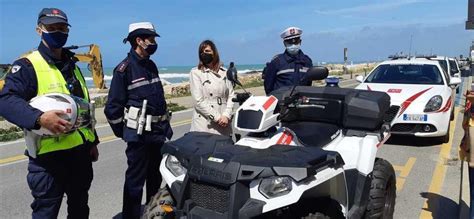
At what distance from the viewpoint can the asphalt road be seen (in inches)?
206

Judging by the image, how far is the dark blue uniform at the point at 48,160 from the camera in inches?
119

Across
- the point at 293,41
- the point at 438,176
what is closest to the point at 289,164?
the point at 293,41

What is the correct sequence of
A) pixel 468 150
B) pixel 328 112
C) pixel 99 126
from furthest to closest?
pixel 99 126
pixel 328 112
pixel 468 150

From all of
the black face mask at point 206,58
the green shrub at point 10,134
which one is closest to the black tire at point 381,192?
the black face mask at point 206,58

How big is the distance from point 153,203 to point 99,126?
30.8ft

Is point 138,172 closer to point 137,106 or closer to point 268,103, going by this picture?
point 137,106

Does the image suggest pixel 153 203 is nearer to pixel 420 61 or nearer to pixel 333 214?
pixel 333 214

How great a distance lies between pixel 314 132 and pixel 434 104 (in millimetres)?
5524

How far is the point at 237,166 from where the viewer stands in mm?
2715

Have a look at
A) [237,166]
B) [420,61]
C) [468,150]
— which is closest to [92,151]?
[237,166]

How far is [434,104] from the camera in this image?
27.6 feet

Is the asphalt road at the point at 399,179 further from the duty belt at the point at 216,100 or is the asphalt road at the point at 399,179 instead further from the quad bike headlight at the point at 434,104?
the duty belt at the point at 216,100

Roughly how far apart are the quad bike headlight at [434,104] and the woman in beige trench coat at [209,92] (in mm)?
4789

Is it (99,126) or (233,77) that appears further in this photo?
(99,126)
